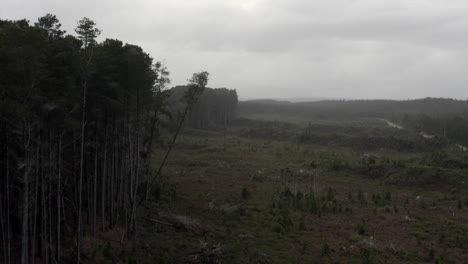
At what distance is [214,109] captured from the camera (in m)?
83.9

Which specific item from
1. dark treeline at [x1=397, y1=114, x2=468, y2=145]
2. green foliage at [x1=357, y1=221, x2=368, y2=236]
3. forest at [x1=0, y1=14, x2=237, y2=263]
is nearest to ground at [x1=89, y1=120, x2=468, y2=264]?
green foliage at [x1=357, y1=221, x2=368, y2=236]

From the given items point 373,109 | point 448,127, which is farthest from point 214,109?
point 373,109

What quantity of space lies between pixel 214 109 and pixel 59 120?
7240cm

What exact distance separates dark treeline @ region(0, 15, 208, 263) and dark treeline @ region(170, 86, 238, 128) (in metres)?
55.4

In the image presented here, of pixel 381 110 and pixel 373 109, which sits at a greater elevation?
pixel 373 109

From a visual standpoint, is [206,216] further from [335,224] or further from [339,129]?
[339,129]

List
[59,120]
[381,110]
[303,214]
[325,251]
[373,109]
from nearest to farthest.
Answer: [59,120]
[325,251]
[303,214]
[381,110]
[373,109]

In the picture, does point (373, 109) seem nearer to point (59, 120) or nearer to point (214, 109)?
point (214, 109)

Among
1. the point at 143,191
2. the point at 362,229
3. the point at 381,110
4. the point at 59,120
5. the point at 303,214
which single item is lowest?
the point at 303,214

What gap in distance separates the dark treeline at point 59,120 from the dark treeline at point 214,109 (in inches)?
2181

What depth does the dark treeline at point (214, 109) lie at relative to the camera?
251 ft

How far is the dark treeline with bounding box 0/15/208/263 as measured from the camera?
10.1 m

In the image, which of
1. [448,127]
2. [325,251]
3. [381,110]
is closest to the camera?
[325,251]

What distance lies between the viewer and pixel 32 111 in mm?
10414
